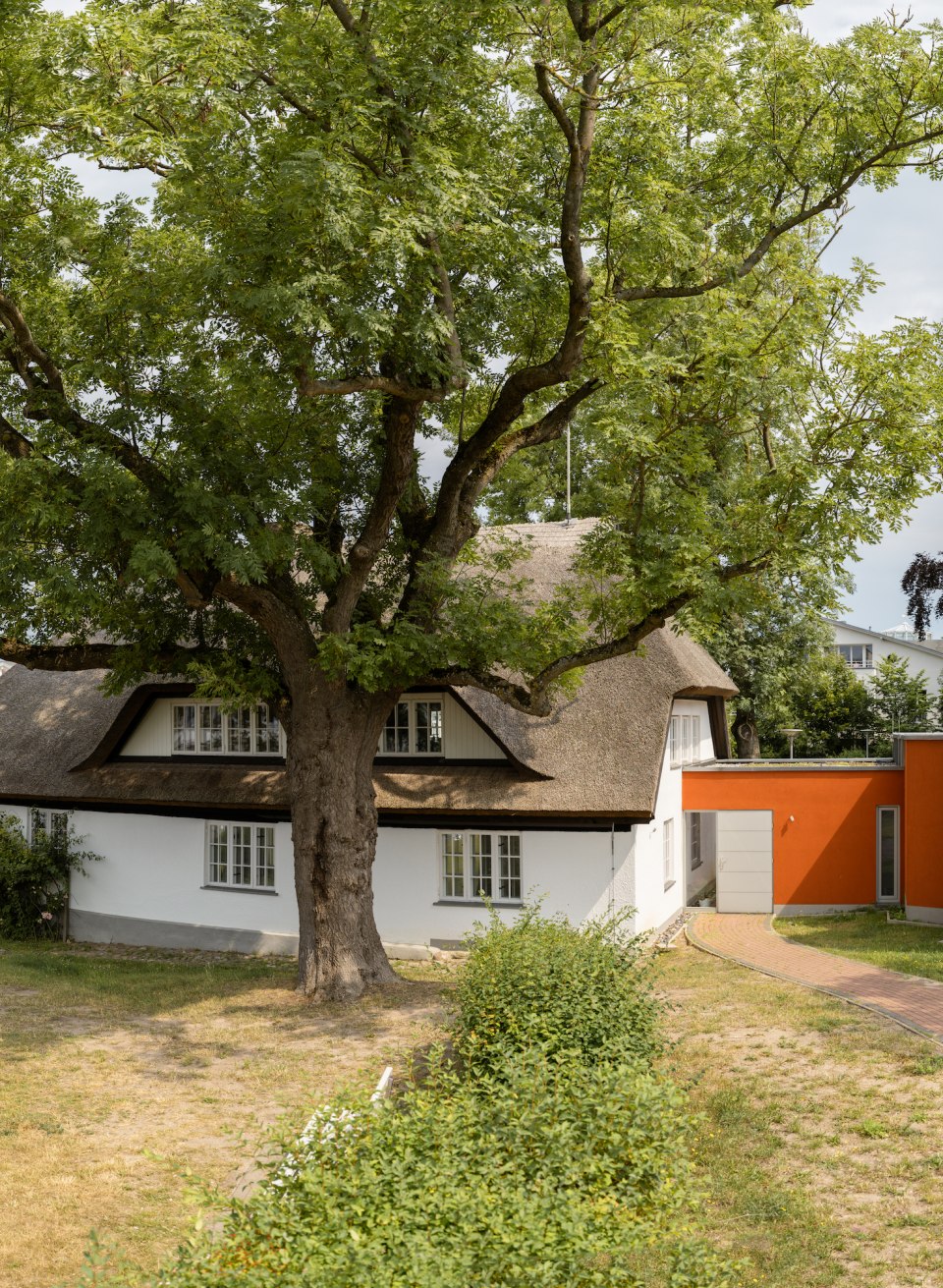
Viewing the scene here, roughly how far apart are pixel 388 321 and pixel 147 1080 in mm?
8539

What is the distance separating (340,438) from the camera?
16.5 m

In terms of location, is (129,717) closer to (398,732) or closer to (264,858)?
(264,858)

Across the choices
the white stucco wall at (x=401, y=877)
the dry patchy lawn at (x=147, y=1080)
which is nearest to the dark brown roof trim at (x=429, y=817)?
the white stucco wall at (x=401, y=877)

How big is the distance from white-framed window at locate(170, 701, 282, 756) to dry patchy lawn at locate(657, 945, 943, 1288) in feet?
33.5

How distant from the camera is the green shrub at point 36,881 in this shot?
2336cm

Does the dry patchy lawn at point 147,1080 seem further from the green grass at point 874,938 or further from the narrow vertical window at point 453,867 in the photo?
the green grass at point 874,938

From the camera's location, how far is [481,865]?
19.8 metres

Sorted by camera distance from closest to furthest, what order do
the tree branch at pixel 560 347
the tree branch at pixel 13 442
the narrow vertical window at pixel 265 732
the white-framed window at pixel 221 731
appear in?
the tree branch at pixel 560 347 → the tree branch at pixel 13 442 → the narrow vertical window at pixel 265 732 → the white-framed window at pixel 221 731

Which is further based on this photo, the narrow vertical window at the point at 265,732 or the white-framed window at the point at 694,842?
the white-framed window at the point at 694,842

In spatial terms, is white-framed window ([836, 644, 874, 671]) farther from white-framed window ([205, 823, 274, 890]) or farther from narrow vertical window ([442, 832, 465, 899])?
white-framed window ([205, 823, 274, 890])

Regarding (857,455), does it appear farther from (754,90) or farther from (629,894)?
(629,894)

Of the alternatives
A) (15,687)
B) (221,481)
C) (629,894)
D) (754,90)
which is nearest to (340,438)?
(221,481)

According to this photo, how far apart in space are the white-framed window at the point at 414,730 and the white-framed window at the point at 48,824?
7.87m

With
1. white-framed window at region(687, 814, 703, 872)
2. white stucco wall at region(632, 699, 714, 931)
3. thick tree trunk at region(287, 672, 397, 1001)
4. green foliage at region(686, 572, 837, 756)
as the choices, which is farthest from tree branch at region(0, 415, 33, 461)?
green foliage at region(686, 572, 837, 756)
